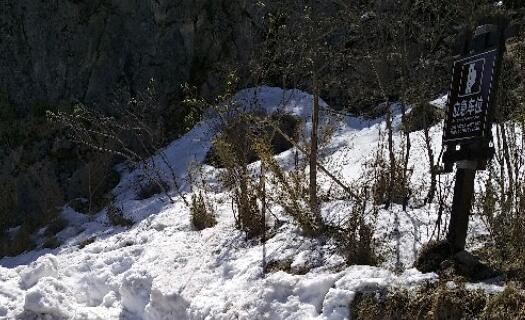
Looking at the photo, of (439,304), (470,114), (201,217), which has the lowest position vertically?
(439,304)

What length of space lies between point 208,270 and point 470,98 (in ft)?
10.5

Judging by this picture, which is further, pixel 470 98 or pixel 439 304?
pixel 470 98

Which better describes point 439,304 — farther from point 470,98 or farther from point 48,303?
point 48,303

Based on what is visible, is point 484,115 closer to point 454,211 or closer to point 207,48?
point 454,211

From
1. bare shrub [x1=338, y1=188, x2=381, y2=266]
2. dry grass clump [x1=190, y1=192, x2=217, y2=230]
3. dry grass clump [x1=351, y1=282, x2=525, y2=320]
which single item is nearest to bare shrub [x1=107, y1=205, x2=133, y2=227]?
dry grass clump [x1=190, y1=192, x2=217, y2=230]

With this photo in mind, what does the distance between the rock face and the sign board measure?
362 inches

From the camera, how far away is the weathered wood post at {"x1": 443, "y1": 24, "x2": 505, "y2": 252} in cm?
434

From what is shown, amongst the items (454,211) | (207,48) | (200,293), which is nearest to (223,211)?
(200,293)

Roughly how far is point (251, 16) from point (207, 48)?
1334 millimetres

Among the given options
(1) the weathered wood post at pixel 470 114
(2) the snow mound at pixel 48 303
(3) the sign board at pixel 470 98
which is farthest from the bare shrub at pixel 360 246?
(2) the snow mound at pixel 48 303

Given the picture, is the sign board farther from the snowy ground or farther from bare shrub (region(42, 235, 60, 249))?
bare shrub (region(42, 235, 60, 249))

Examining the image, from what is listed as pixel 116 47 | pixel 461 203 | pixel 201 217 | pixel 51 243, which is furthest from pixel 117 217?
pixel 116 47

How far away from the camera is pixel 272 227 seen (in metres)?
6.46

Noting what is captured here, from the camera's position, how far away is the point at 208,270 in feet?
20.0
